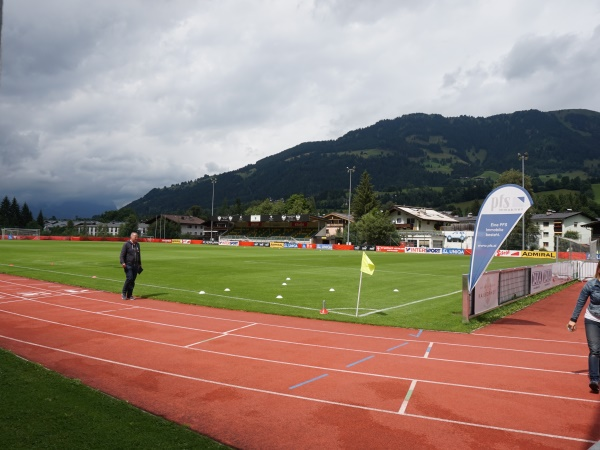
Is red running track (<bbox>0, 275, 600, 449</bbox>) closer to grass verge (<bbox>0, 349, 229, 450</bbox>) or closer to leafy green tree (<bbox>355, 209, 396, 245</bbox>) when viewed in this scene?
grass verge (<bbox>0, 349, 229, 450</bbox>)

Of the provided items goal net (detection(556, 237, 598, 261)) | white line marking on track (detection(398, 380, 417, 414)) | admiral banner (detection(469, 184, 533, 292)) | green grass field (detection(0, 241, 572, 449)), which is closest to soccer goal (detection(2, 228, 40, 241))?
green grass field (detection(0, 241, 572, 449))

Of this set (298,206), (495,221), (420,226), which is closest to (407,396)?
(495,221)

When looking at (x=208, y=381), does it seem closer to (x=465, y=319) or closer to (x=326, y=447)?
(x=326, y=447)

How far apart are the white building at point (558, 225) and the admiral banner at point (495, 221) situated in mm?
91903

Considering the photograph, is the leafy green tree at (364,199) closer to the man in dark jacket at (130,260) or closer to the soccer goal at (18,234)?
the soccer goal at (18,234)

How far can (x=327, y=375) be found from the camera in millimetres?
8055

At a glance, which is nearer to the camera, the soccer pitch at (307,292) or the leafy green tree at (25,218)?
the soccer pitch at (307,292)

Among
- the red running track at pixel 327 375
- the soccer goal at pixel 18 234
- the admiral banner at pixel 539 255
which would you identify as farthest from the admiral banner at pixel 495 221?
the soccer goal at pixel 18 234

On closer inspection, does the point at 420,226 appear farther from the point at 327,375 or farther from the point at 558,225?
the point at 327,375

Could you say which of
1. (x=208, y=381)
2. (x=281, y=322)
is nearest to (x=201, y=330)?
(x=281, y=322)

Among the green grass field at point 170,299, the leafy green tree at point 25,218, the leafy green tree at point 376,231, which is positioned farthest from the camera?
the leafy green tree at point 25,218

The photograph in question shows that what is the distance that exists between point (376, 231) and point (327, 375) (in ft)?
260

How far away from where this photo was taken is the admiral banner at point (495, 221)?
1285cm

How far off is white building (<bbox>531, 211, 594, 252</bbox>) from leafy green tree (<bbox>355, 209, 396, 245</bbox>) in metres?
33.1
